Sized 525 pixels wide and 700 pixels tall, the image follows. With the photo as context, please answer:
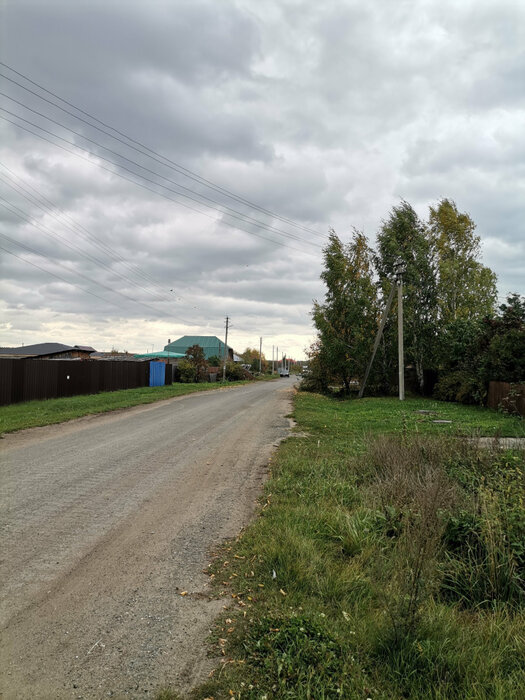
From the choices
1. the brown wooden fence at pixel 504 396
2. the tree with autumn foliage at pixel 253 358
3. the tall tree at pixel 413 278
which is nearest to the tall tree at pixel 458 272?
the tall tree at pixel 413 278

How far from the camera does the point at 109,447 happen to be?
8.29 metres

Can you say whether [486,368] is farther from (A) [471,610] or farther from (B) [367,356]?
(A) [471,610]

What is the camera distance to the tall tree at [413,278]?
957 inches

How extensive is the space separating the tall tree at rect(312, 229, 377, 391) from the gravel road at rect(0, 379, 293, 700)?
749 inches

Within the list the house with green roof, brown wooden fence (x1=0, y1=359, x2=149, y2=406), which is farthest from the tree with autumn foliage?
brown wooden fence (x1=0, y1=359, x2=149, y2=406)

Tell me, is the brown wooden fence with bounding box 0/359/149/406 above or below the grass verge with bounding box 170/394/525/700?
above

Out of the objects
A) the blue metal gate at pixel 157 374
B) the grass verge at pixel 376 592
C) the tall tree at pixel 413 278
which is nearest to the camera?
the grass verge at pixel 376 592

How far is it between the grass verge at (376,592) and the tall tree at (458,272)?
22.1 metres

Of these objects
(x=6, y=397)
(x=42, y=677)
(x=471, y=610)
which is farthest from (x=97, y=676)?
(x=6, y=397)

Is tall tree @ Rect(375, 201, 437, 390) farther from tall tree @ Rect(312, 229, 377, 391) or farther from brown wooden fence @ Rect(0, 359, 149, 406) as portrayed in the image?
brown wooden fence @ Rect(0, 359, 149, 406)

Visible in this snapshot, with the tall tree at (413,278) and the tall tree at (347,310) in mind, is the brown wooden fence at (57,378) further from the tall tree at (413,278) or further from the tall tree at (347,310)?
the tall tree at (413,278)

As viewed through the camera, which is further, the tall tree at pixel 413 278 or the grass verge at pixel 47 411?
the tall tree at pixel 413 278

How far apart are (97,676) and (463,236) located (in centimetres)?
2995

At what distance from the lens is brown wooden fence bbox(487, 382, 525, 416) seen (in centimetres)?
1366
